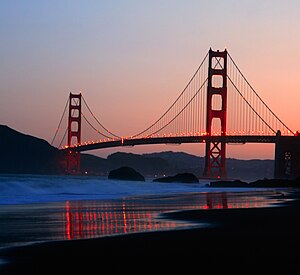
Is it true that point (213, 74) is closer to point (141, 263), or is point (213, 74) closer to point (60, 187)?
point (60, 187)

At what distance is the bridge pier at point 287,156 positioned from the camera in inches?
2126

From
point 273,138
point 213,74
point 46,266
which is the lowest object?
point 46,266

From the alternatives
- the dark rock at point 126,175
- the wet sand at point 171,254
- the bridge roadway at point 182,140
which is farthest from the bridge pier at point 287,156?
the wet sand at point 171,254

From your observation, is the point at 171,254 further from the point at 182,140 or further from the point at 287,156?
the point at 287,156

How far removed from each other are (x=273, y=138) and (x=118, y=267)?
48682 mm

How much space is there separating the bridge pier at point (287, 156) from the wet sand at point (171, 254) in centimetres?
4578

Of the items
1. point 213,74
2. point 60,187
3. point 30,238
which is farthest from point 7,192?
point 213,74

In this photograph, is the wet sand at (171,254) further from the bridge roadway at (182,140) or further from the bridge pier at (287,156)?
the bridge pier at (287,156)

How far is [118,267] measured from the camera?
584cm

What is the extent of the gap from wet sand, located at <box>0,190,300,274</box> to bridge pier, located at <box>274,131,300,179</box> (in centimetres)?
4578

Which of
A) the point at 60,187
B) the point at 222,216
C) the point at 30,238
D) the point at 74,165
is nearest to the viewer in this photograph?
the point at 30,238

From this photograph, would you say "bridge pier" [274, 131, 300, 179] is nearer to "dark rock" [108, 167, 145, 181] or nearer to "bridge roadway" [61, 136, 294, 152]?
"bridge roadway" [61, 136, 294, 152]

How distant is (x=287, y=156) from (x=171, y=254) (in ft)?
162

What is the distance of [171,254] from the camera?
6602mm
